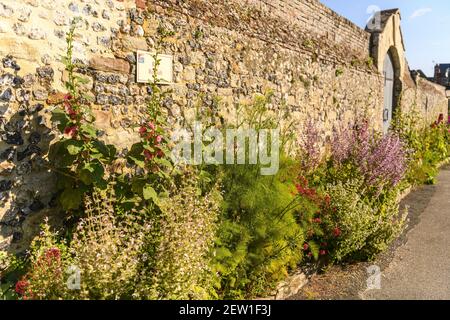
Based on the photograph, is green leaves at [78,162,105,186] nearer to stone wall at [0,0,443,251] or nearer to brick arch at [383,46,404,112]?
stone wall at [0,0,443,251]

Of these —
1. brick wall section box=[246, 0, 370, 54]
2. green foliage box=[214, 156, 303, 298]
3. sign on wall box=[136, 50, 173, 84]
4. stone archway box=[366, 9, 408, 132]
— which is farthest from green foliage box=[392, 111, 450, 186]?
sign on wall box=[136, 50, 173, 84]

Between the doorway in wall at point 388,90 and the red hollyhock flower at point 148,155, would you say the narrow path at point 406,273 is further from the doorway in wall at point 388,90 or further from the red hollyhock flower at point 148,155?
the doorway in wall at point 388,90

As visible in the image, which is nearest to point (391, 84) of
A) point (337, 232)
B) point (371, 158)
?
point (371, 158)

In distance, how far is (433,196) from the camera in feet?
27.0

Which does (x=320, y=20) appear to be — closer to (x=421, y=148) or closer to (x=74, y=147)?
(x=421, y=148)

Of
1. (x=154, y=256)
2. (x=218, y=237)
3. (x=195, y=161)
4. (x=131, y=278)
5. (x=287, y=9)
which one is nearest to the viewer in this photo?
(x=131, y=278)

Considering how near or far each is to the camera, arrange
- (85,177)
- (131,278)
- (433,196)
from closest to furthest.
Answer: (131,278) → (85,177) → (433,196)

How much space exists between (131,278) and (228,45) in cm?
341

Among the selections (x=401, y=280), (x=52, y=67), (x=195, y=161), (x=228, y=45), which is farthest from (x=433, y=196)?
(x=52, y=67)

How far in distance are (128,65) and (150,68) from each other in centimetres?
24

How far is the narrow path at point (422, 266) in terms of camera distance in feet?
13.4

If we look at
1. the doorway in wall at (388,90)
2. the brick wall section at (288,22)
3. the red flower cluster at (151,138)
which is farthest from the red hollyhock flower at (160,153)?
the doorway in wall at (388,90)

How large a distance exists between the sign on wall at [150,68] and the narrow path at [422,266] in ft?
9.79

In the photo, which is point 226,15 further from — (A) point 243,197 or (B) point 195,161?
(A) point 243,197
